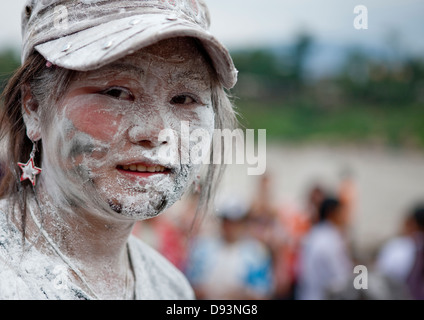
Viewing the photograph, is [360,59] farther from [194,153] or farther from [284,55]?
[194,153]

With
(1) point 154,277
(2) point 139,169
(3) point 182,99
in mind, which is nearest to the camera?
(2) point 139,169

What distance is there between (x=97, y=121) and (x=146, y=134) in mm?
159

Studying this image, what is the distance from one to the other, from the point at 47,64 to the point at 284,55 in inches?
647

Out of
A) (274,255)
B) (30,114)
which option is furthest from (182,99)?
(274,255)

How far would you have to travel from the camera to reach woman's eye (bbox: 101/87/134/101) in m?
1.57

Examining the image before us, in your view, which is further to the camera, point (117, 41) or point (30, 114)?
point (30, 114)

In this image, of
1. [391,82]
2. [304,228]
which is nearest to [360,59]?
[391,82]

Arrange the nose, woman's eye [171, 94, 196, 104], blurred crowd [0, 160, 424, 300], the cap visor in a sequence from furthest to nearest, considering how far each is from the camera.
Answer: blurred crowd [0, 160, 424, 300]
woman's eye [171, 94, 196, 104]
the nose
the cap visor

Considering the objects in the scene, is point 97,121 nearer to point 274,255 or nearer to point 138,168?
point 138,168

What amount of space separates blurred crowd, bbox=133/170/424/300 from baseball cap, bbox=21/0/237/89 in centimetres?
238

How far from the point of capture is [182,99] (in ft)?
5.49

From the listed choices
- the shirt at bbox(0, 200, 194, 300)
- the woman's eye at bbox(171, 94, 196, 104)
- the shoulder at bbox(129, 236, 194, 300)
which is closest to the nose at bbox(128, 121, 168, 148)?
the woman's eye at bbox(171, 94, 196, 104)

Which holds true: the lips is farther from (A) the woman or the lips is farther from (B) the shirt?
(B) the shirt

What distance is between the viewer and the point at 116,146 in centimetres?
154
